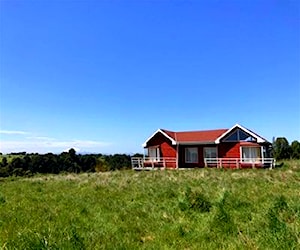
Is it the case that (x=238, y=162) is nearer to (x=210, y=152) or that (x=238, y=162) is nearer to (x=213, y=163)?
(x=213, y=163)

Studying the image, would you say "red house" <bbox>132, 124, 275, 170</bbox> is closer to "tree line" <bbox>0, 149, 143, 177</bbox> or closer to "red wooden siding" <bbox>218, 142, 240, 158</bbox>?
"red wooden siding" <bbox>218, 142, 240, 158</bbox>

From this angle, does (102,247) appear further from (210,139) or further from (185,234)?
(210,139)

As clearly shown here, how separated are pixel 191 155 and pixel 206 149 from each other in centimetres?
193

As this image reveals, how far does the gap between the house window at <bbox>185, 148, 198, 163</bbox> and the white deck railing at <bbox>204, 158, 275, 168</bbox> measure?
68.1 inches

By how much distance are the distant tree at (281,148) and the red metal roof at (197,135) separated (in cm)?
1166

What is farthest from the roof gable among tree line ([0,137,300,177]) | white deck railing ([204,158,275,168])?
tree line ([0,137,300,177])

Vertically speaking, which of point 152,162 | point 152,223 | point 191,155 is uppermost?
point 191,155

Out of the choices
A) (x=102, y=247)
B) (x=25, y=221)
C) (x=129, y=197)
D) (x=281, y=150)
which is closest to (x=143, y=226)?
(x=102, y=247)

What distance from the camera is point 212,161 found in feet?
115

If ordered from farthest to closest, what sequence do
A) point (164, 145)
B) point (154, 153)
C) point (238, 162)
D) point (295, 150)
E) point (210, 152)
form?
point (295, 150)
point (154, 153)
point (164, 145)
point (210, 152)
point (238, 162)

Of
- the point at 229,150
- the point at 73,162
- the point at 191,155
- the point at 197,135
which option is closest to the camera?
the point at 229,150

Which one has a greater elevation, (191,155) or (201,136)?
(201,136)

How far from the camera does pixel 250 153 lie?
33.9m

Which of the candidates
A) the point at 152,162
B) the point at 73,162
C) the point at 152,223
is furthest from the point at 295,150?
A: the point at 152,223
